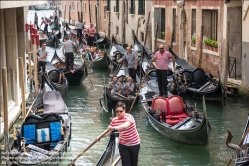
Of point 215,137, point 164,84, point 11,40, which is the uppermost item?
point 11,40

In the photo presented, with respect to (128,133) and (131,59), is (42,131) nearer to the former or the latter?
(128,133)

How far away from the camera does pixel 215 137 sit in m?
5.93

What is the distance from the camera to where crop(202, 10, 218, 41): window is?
29.9 ft

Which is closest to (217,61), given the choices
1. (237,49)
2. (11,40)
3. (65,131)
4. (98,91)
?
(237,49)

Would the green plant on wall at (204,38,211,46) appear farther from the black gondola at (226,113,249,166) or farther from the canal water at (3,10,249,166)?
the black gondola at (226,113,249,166)

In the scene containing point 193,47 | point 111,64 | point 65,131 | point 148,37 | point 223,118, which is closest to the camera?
point 65,131

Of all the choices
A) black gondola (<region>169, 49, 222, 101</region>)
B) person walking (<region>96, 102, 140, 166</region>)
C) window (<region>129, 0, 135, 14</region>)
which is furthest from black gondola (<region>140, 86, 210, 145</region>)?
window (<region>129, 0, 135, 14</region>)

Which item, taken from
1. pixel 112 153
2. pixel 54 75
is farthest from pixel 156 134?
pixel 54 75

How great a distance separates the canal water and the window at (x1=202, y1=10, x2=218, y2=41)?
1.69m

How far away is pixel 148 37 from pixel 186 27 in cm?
271

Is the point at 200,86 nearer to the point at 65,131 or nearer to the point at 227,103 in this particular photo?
the point at 227,103

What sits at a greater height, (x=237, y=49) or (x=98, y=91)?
(x=237, y=49)

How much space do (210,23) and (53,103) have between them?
161 inches

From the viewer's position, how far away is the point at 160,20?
11.8m
